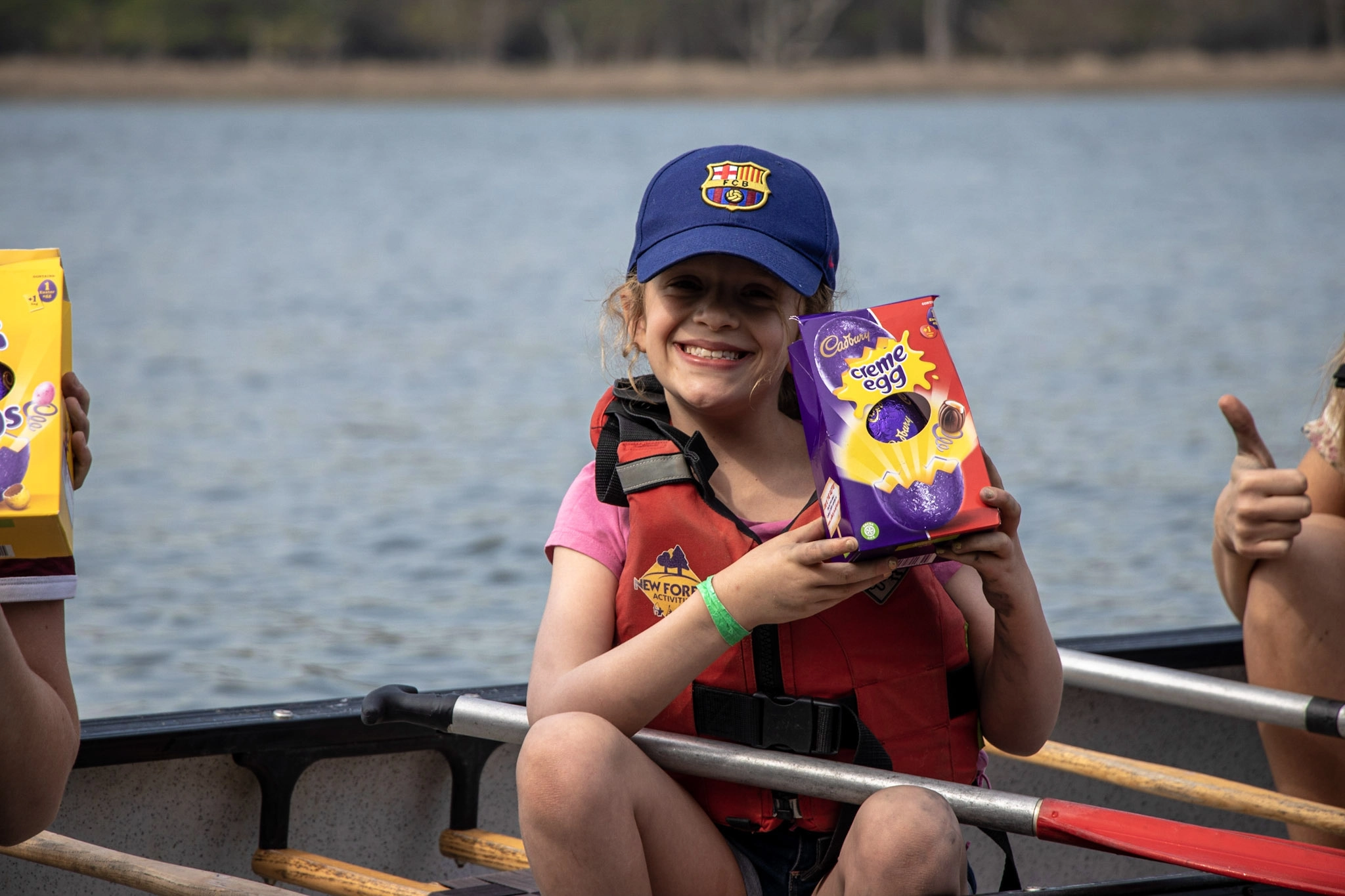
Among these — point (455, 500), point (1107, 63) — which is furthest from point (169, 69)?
point (455, 500)

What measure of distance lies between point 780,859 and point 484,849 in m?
0.73

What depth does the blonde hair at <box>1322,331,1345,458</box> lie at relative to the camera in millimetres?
2303

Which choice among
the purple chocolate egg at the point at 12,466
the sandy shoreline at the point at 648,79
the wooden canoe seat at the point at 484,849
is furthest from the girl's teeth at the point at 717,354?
the sandy shoreline at the point at 648,79

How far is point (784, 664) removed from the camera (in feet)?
5.99

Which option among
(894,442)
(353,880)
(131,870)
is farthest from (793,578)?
(131,870)

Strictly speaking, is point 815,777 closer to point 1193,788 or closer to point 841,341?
point 841,341

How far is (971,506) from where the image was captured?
160 cm

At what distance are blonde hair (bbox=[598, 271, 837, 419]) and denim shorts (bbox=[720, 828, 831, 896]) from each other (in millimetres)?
546

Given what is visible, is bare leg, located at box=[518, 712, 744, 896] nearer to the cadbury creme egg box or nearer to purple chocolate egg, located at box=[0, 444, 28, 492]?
the cadbury creme egg box

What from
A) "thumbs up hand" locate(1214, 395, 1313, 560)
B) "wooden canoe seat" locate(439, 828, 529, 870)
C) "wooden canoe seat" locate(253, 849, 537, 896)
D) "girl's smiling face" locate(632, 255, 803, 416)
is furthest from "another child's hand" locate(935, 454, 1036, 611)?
"wooden canoe seat" locate(439, 828, 529, 870)

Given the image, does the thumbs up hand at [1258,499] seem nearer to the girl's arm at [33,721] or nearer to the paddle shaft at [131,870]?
the paddle shaft at [131,870]

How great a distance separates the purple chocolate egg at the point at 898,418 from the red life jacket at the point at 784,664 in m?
0.25

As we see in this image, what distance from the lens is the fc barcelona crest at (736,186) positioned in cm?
184

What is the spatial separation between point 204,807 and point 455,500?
6.32m
